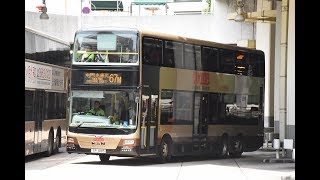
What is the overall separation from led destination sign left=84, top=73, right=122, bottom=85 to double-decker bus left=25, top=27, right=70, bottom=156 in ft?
5.08

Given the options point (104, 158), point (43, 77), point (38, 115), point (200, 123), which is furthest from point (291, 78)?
point (38, 115)

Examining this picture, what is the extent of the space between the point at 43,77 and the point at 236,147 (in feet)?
25.5

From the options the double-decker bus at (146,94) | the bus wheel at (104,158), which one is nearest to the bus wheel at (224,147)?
the double-decker bus at (146,94)

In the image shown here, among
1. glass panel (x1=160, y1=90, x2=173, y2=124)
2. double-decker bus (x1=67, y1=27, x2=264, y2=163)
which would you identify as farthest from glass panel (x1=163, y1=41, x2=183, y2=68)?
glass panel (x1=160, y1=90, x2=173, y2=124)

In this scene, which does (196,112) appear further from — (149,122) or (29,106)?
(29,106)

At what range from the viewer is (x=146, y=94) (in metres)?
22.3

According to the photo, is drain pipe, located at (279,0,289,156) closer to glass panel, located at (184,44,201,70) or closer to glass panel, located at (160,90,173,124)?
glass panel, located at (184,44,201,70)

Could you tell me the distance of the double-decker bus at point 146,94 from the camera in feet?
71.7

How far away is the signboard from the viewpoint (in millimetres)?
21641

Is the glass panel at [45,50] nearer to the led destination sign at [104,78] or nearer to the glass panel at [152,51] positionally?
the led destination sign at [104,78]
